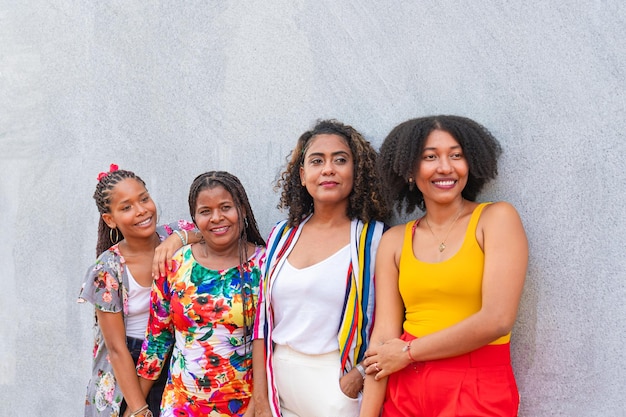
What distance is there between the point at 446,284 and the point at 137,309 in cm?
166

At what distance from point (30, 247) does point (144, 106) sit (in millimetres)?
1487

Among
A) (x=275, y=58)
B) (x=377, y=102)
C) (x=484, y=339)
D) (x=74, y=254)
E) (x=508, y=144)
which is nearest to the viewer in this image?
(x=484, y=339)

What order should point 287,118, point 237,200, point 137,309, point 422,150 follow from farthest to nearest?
1. point 287,118
2. point 137,309
3. point 237,200
4. point 422,150

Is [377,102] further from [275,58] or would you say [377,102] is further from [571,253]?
[571,253]

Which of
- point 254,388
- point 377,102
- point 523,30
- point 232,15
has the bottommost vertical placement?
point 254,388

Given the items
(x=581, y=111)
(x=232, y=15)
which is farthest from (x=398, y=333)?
(x=232, y=15)

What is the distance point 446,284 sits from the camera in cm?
259

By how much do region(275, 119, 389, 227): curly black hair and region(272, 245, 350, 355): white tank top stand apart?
0.77 feet

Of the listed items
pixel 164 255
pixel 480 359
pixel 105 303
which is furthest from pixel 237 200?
pixel 480 359

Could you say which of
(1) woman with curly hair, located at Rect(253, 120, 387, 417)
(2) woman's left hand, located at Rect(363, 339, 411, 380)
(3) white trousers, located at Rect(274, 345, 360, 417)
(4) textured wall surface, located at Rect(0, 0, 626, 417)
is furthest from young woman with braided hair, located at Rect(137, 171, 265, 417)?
(2) woman's left hand, located at Rect(363, 339, 411, 380)

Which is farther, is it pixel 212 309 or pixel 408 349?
pixel 212 309

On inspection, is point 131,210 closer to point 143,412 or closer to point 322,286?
point 143,412

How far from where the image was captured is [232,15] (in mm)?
3875

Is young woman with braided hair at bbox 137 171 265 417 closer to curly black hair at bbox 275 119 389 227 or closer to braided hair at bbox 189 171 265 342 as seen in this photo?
braided hair at bbox 189 171 265 342
